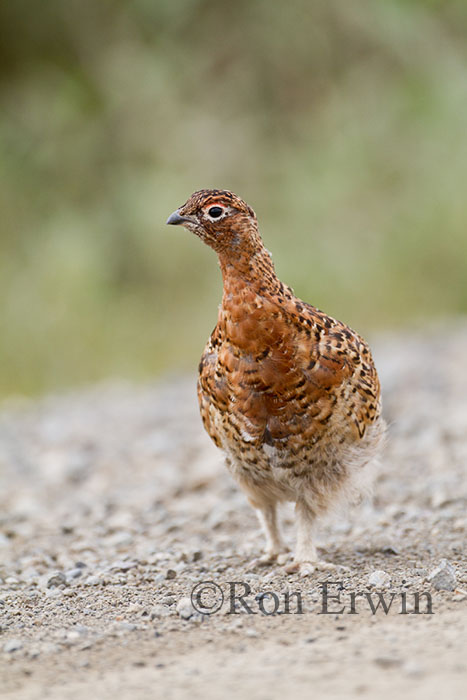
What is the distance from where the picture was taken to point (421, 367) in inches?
379

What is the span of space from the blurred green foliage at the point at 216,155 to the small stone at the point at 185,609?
33.1ft

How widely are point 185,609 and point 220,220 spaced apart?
68.5 inches

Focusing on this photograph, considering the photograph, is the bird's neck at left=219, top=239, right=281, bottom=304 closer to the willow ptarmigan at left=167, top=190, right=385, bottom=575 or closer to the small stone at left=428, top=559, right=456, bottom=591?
the willow ptarmigan at left=167, top=190, right=385, bottom=575

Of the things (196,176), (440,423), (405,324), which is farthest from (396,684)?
(196,176)

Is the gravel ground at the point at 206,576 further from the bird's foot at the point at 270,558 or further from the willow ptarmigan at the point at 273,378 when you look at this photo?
the willow ptarmigan at the point at 273,378

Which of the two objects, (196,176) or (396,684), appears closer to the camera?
(396,684)

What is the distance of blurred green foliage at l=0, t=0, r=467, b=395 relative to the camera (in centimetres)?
1475

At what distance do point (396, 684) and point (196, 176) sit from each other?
13234 mm

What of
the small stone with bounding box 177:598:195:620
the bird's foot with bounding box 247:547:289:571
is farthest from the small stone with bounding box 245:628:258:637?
the bird's foot with bounding box 247:547:289:571

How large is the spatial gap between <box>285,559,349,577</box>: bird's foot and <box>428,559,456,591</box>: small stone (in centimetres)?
58

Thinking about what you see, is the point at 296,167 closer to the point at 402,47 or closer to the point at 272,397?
the point at 402,47

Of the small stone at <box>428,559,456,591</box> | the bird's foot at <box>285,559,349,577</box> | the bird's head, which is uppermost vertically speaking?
the bird's head

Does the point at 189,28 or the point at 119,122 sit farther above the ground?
the point at 189,28

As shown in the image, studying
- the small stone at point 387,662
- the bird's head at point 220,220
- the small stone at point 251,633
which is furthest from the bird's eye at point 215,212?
the small stone at point 387,662
